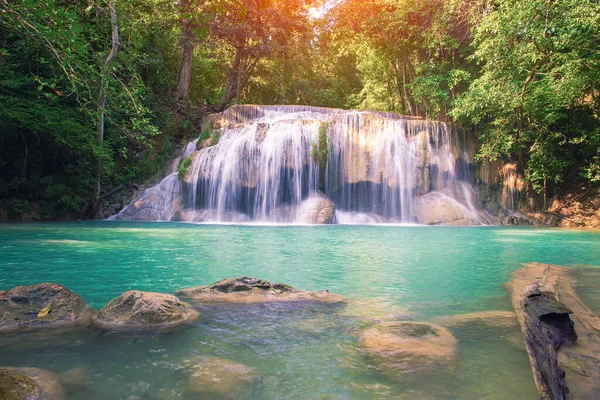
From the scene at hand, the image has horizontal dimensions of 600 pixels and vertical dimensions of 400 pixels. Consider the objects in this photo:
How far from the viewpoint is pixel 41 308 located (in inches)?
136

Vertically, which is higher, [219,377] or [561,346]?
[561,346]

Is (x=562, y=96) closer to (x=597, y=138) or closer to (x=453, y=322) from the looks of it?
(x=597, y=138)

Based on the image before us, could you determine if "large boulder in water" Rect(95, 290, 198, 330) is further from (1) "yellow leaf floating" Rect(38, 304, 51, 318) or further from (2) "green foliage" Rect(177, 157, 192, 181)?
(2) "green foliage" Rect(177, 157, 192, 181)

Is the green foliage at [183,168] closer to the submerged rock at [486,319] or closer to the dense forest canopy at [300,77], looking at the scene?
the dense forest canopy at [300,77]

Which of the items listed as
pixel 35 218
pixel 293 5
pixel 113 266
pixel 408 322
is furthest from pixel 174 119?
pixel 408 322

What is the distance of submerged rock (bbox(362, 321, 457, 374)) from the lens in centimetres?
263

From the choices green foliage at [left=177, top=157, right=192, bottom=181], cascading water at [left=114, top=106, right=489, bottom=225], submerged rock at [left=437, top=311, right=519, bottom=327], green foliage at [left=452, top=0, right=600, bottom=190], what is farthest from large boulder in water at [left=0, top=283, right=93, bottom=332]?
green foliage at [left=177, top=157, right=192, bottom=181]

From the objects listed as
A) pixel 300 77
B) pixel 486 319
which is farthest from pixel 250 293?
pixel 300 77

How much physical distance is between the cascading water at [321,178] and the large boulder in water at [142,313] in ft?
40.9

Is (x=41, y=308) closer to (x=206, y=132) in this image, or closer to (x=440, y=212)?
(x=440, y=212)

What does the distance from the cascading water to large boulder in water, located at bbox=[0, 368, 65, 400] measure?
13754 mm

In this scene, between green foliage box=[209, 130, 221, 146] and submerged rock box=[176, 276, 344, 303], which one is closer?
submerged rock box=[176, 276, 344, 303]

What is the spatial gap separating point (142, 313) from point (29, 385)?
1.26 metres

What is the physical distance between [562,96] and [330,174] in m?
9.08
